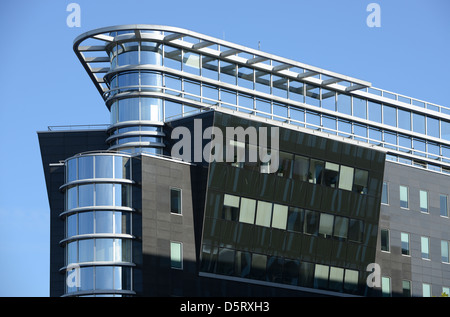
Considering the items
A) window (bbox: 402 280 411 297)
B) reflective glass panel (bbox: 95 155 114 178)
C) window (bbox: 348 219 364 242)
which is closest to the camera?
reflective glass panel (bbox: 95 155 114 178)

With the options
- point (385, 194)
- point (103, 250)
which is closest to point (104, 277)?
A: point (103, 250)

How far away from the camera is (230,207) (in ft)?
230

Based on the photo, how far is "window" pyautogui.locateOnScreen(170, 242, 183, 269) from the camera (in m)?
67.3

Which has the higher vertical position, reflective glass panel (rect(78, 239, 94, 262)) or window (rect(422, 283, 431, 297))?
reflective glass panel (rect(78, 239, 94, 262))

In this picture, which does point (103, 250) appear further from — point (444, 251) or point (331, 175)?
point (444, 251)

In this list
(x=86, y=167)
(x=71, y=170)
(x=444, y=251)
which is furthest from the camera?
(x=444, y=251)

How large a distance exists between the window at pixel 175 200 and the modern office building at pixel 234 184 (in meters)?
0.07

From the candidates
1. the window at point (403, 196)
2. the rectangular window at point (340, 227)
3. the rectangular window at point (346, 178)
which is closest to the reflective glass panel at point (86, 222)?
the rectangular window at point (340, 227)

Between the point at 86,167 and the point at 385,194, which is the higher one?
the point at 385,194

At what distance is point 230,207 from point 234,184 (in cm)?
156

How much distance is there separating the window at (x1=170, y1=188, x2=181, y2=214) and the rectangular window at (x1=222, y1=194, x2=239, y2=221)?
10.3 feet

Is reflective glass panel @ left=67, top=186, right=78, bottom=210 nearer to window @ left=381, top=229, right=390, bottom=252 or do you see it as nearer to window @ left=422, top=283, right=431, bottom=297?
window @ left=381, top=229, right=390, bottom=252

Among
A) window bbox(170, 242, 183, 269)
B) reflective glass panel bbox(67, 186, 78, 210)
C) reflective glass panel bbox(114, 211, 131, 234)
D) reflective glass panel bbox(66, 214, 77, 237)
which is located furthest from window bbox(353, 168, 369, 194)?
reflective glass panel bbox(66, 214, 77, 237)
